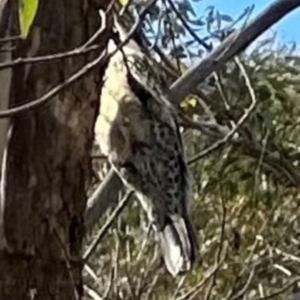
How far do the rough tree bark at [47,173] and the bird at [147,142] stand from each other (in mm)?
135

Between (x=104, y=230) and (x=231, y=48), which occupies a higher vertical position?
(x=231, y=48)

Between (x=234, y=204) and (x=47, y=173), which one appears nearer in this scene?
(x=47, y=173)

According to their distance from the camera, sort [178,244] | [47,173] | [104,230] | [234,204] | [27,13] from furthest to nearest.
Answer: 1. [234,204]
2. [104,230]
3. [178,244]
4. [47,173]
5. [27,13]

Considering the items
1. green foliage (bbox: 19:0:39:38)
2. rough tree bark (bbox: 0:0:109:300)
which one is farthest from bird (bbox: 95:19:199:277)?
green foliage (bbox: 19:0:39:38)

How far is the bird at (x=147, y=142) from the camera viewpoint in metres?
1.95

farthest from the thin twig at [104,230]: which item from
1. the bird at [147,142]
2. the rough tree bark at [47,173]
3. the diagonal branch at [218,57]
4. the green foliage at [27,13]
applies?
the green foliage at [27,13]

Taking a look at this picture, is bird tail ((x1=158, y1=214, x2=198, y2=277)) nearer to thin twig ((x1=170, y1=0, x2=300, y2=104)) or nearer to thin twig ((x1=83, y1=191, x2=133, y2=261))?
thin twig ((x1=83, y1=191, x2=133, y2=261))

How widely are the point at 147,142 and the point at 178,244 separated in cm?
26

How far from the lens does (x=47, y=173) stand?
174 cm

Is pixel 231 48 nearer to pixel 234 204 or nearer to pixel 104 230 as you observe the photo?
pixel 104 230

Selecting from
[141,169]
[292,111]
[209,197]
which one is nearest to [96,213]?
[141,169]

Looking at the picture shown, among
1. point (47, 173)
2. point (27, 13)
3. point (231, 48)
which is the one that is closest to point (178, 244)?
point (47, 173)

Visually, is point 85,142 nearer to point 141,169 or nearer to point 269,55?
point 141,169

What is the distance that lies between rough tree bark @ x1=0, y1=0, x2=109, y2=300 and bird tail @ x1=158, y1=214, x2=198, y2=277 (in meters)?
0.15
